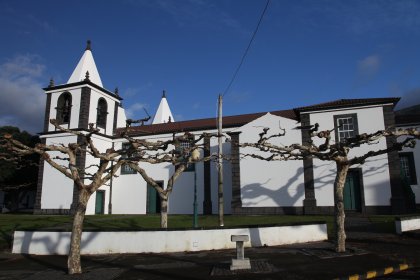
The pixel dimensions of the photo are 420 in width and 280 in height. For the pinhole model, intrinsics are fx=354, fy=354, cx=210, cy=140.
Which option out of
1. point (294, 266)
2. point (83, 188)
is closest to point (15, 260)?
point (83, 188)

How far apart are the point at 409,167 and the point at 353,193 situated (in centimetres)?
751

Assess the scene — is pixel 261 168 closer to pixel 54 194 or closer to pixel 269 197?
pixel 269 197

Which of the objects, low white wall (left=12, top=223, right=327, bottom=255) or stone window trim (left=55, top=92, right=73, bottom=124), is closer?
low white wall (left=12, top=223, right=327, bottom=255)

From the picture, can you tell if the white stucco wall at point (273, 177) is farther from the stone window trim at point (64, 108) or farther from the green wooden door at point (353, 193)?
the stone window trim at point (64, 108)

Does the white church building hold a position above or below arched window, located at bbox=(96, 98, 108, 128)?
below

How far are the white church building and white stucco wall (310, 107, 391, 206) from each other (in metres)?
0.05

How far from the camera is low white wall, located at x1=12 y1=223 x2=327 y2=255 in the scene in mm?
12219

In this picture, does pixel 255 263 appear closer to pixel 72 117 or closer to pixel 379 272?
pixel 379 272

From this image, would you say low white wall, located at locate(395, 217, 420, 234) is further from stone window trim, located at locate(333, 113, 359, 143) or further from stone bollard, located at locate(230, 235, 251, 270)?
stone bollard, located at locate(230, 235, 251, 270)

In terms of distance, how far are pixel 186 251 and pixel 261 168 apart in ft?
37.2

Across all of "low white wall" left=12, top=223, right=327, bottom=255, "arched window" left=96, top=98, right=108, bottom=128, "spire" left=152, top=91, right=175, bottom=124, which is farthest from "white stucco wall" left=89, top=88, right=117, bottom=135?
"low white wall" left=12, top=223, right=327, bottom=255

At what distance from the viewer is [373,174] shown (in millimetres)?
20156

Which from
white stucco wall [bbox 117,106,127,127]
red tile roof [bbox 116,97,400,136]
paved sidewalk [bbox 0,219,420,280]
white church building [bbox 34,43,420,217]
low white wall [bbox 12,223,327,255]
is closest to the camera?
paved sidewalk [bbox 0,219,420,280]

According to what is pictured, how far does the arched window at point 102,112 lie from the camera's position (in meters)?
30.5
